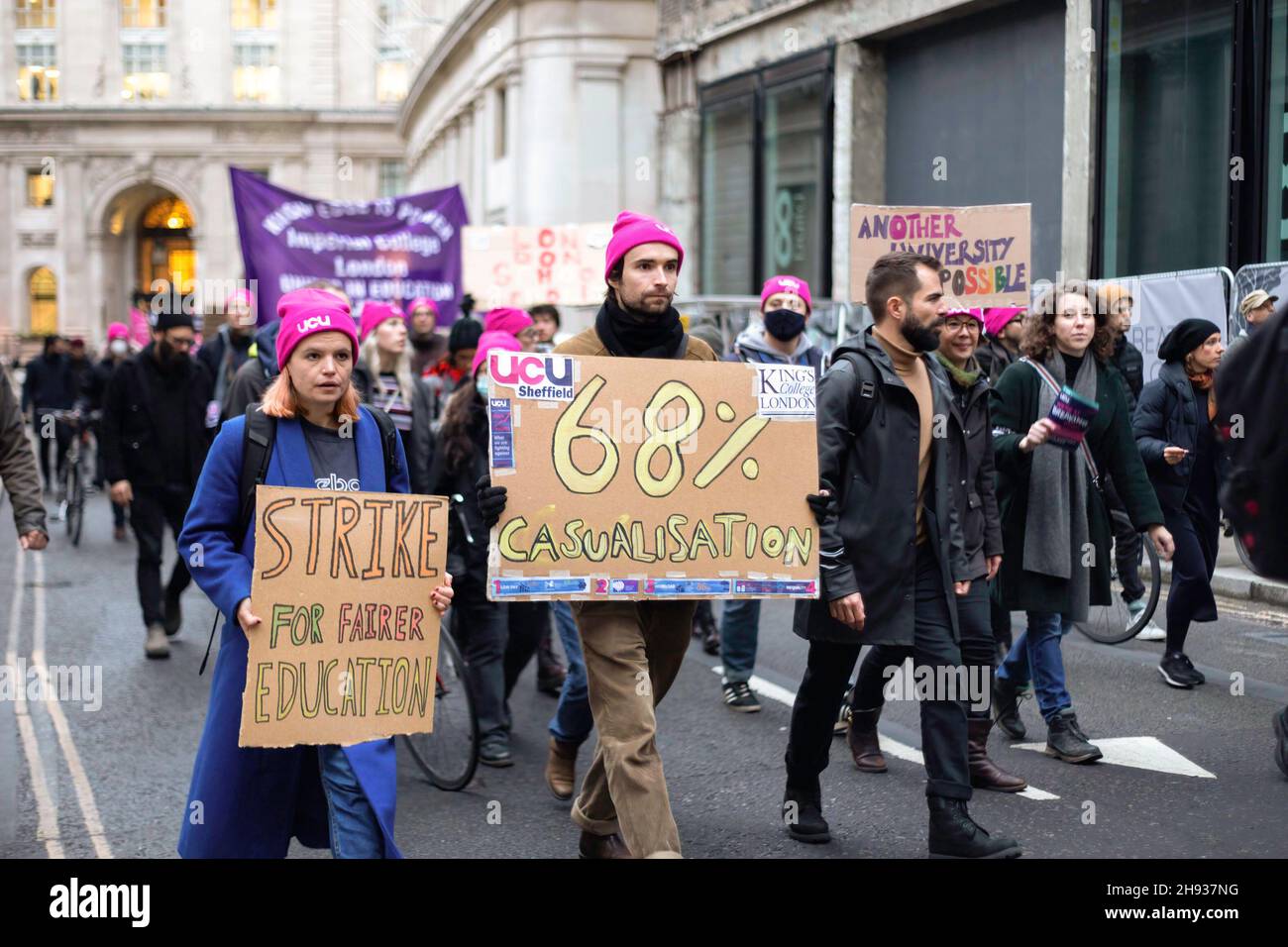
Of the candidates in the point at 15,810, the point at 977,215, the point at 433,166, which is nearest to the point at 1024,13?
the point at 977,215

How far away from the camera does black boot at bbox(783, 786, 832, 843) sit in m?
5.28

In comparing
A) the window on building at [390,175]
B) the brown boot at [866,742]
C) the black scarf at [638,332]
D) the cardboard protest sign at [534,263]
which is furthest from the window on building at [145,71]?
the black scarf at [638,332]

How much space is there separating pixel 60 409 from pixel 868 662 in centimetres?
1548

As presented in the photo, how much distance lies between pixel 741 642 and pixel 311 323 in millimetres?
3857

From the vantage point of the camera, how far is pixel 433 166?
3894 cm

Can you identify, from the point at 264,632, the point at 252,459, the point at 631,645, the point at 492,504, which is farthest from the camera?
the point at 631,645

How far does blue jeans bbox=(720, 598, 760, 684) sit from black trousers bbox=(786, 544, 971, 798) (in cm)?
217

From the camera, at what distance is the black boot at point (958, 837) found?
4.82 meters

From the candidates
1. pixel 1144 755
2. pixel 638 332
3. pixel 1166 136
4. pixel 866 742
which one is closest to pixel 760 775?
pixel 866 742

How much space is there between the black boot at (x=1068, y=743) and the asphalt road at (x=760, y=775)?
0.06m

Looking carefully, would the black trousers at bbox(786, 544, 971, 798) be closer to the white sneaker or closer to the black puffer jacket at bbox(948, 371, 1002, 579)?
the black puffer jacket at bbox(948, 371, 1002, 579)

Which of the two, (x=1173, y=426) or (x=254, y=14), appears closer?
(x=1173, y=426)

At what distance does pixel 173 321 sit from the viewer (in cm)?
947

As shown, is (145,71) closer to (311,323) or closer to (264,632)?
(311,323)
